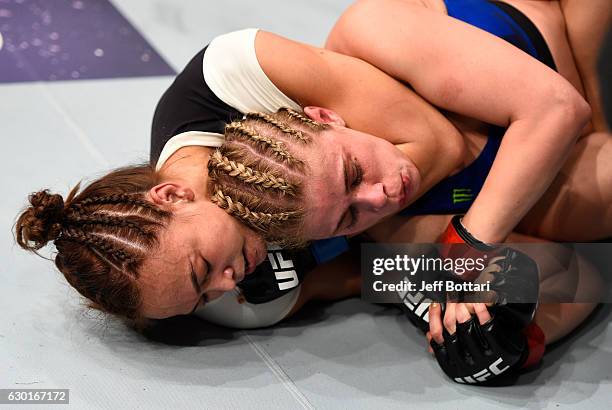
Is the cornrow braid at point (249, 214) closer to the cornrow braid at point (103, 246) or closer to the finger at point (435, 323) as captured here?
the cornrow braid at point (103, 246)

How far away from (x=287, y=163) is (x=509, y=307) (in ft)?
1.74

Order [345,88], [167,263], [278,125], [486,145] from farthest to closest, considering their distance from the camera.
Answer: [486,145] → [345,88] → [278,125] → [167,263]

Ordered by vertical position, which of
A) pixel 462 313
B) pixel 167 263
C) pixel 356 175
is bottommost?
pixel 462 313

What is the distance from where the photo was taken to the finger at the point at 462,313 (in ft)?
5.29

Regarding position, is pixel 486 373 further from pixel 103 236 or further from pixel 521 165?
pixel 103 236

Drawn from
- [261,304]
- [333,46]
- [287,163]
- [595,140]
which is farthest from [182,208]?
[595,140]

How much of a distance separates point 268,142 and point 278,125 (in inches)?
2.4

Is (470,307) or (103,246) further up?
(103,246)

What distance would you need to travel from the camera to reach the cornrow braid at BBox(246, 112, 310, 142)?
1.59 m

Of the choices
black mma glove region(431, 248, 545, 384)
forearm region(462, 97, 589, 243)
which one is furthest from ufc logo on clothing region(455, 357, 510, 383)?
forearm region(462, 97, 589, 243)

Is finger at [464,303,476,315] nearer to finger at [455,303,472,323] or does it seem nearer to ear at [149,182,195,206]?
finger at [455,303,472,323]

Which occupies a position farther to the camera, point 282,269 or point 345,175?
point 282,269

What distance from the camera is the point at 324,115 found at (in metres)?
1.71

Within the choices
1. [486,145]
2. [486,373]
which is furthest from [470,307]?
[486,145]
